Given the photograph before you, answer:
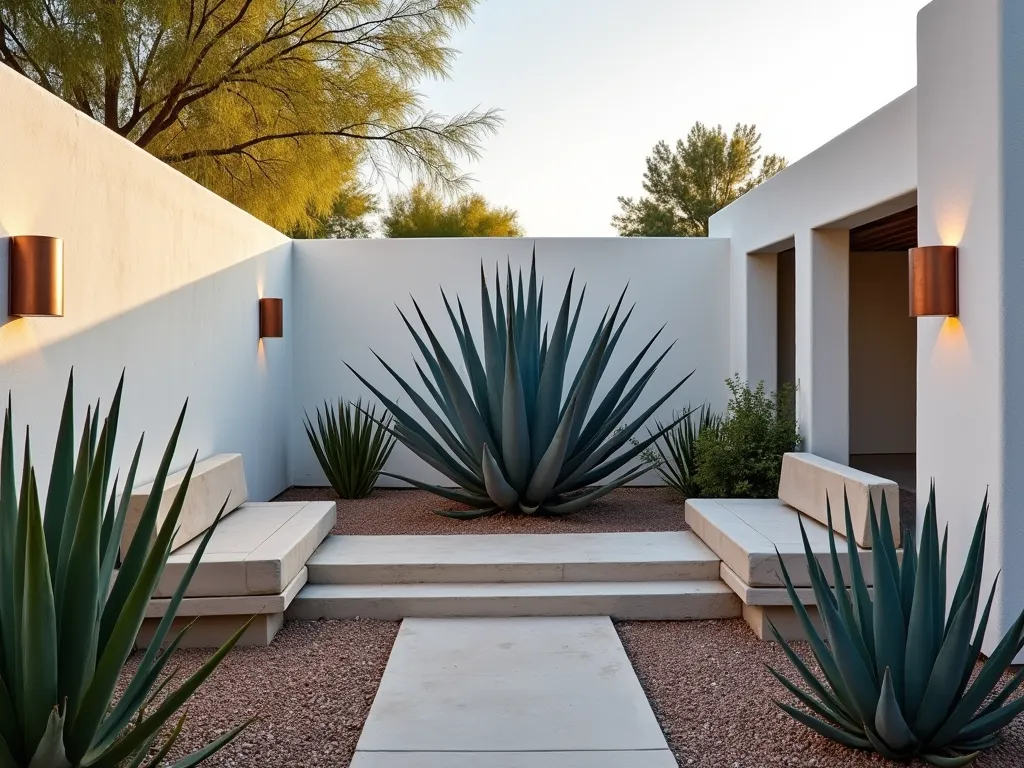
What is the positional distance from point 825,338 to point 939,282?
92.1 inches

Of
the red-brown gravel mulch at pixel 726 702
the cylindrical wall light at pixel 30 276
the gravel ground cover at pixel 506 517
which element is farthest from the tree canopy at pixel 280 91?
the red-brown gravel mulch at pixel 726 702

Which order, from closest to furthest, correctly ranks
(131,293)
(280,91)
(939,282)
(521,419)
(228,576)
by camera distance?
1. (939,282)
2. (228,576)
3. (131,293)
4. (521,419)
5. (280,91)

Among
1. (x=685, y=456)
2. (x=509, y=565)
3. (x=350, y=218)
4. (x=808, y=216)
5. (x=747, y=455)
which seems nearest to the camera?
(x=509, y=565)

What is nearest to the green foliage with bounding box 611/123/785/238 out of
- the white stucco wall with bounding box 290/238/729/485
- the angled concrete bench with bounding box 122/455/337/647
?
the white stucco wall with bounding box 290/238/729/485

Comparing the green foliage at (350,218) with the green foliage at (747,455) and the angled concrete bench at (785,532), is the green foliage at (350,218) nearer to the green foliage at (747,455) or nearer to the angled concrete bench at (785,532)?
the green foliage at (747,455)

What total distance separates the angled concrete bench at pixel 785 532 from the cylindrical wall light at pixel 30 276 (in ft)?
10.1

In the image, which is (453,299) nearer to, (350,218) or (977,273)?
(977,273)

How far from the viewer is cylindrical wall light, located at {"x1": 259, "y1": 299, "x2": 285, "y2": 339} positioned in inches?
267

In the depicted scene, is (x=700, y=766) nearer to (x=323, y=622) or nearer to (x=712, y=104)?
Result: (x=323, y=622)

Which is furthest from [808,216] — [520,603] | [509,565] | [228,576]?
[228,576]

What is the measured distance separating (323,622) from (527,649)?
3.58 ft

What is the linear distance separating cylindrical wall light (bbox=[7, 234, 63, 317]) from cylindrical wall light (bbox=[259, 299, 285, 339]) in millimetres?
3498

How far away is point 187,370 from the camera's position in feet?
17.0

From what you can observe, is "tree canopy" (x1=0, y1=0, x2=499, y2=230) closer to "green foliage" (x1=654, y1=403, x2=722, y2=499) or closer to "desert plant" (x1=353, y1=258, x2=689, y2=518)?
"green foliage" (x1=654, y1=403, x2=722, y2=499)
